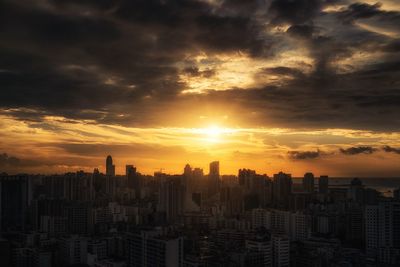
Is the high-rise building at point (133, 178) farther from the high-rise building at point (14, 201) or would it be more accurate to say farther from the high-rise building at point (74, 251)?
the high-rise building at point (74, 251)

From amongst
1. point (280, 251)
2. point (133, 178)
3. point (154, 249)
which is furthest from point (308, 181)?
point (154, 249)

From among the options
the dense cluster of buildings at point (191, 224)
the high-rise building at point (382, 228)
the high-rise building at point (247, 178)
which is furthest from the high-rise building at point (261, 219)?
the high-rise building at point (247, 178)

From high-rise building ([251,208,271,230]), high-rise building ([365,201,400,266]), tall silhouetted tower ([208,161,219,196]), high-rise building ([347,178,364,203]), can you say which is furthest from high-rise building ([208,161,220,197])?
high-rise building ([365,201,400,266])

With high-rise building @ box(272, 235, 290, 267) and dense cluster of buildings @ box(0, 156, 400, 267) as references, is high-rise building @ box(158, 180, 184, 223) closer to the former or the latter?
dense cluster of buildings @ box(0, 156, 400, 267)

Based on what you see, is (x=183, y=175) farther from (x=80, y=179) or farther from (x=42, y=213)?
(x=42, y=213)

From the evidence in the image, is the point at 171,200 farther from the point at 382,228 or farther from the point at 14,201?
the point at 382,228

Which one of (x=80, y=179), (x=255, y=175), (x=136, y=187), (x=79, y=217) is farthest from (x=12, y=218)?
(x=255, y=175)
